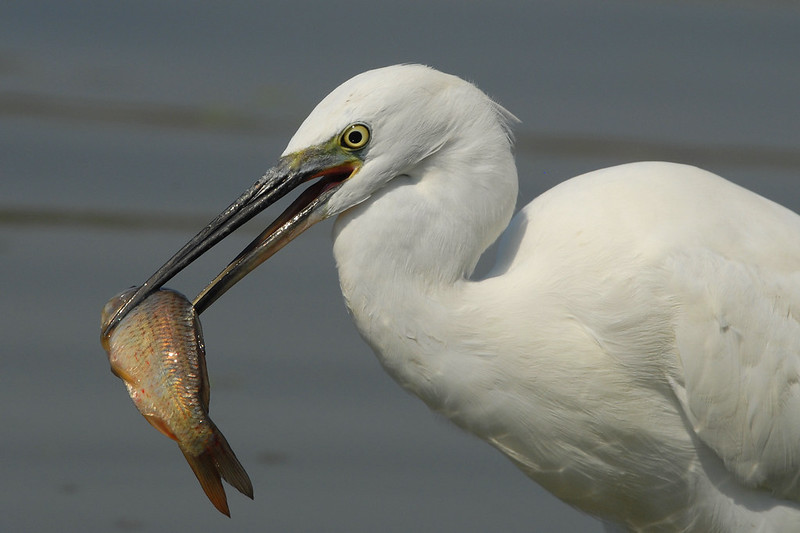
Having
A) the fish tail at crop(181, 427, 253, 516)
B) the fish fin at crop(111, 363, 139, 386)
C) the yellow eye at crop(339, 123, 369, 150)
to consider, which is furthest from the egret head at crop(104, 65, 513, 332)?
the fish tail at crop(181, 427, 253, 516)

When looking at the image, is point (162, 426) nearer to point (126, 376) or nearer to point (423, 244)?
point (126, 376)

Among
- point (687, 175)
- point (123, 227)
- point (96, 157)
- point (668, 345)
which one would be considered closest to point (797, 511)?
point (668, 345)

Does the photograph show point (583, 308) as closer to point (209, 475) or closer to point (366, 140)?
point (366, 140)

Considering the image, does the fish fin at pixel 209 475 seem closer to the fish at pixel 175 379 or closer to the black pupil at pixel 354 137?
the fish at pixel 175 379

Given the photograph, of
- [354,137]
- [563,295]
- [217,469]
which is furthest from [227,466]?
[563,295]

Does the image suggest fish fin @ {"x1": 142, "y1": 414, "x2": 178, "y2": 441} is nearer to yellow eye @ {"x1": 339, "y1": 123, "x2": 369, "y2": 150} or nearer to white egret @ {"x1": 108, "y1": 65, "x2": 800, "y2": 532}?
white egret @ {"x1": 108, "y1": 65, "x2": 800, "y2": 532}

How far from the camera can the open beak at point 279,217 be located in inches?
114

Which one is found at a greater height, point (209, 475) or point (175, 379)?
point (175, 379)

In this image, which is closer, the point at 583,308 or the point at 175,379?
the point at 175,379

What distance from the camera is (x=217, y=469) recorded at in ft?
9.10

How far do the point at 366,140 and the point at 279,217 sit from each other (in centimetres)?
30

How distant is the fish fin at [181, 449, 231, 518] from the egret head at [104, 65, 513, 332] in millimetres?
435

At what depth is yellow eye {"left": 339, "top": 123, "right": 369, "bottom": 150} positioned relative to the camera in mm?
2844

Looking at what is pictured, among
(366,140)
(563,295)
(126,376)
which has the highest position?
(366,140)
